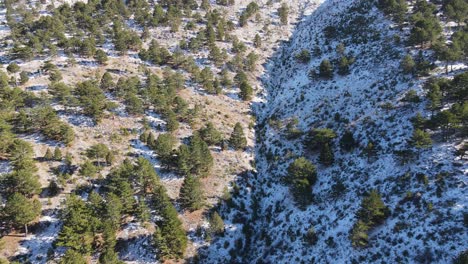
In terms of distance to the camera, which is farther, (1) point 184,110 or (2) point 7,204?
(1) point 184,110

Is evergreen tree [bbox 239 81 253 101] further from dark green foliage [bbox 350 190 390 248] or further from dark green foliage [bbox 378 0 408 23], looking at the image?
dark green foliage [bbox 350 190 390 248]

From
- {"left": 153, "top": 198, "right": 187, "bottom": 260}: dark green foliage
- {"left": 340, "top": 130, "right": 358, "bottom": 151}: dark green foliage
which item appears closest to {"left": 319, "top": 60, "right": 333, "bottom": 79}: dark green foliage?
{"left": 340, "top": 130, "right": 358, "bottom": 151}: dark green foliage

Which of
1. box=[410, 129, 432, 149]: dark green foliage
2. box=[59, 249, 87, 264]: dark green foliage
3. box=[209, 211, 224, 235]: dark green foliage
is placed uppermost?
box=[410, 129, 432, 149]: dark green foliage

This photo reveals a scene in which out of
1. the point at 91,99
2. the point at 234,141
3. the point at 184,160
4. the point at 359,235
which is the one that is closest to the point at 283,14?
the point at 234,141

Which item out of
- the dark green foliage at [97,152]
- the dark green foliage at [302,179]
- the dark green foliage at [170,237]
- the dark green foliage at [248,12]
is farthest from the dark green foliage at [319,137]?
the dark green foliage at [248,12]

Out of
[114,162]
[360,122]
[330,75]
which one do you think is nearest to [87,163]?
[114,162]

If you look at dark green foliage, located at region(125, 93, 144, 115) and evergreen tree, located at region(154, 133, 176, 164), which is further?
dark green foliage, located at region(125, 93, 144, 115)

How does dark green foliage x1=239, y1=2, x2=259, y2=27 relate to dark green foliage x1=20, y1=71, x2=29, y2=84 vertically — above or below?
above

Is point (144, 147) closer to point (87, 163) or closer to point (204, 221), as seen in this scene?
point (87, 163)
